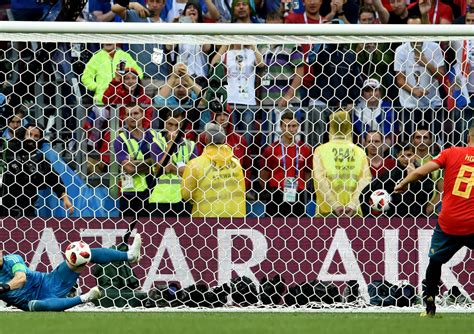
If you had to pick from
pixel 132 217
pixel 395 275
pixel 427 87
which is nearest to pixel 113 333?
pixel 132 217

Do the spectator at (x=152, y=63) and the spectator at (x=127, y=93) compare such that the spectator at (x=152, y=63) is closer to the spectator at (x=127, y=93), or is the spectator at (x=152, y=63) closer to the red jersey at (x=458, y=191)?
the spectator at (x=127, y=93)

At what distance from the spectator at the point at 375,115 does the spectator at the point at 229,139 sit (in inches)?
45.0

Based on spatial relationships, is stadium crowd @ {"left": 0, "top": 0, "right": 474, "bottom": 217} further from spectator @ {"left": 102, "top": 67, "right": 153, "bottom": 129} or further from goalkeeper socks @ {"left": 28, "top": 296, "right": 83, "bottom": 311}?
goalkeeper socks @ {"left": 28, "top": 296, "right": 83, "bottom": 311}

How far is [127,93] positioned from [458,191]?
12.0ft

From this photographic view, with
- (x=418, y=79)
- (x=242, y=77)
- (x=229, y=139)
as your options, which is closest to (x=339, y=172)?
(x=229, y=139)

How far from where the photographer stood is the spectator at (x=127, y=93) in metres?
12.2

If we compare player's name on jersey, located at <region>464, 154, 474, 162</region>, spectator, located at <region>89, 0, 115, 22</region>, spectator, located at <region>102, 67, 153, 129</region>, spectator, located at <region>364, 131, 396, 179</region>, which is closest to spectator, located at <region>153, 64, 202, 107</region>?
spectator, located at <region>102, 67, 153, 129</region>

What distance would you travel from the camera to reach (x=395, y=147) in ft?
40.2

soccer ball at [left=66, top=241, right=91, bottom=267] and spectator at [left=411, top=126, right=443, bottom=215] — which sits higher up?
spectator at [left=411, top=126, right=443, bottom=215]

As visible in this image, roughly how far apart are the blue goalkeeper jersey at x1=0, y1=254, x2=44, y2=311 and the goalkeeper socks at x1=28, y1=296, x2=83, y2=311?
14cm

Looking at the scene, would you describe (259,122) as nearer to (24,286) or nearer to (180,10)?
(24,286)

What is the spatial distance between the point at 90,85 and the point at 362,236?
313cm

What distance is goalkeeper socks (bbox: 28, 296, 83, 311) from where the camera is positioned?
412 inches

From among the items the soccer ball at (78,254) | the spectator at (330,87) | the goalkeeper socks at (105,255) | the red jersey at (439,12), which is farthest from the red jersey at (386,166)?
the red jersey at (439,12)
